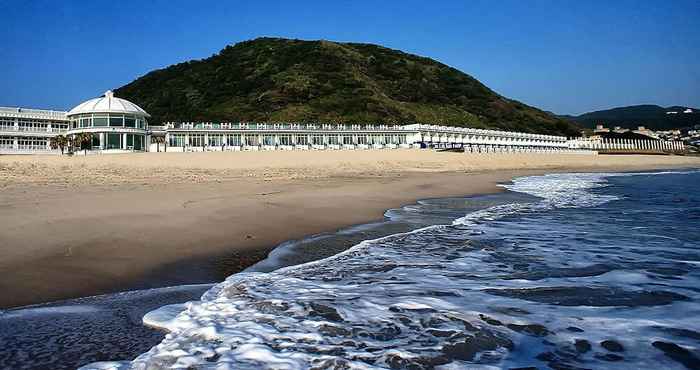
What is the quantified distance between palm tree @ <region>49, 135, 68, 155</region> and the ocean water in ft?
153

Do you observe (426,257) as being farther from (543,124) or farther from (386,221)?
(543,124)

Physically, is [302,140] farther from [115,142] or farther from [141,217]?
[141,217]

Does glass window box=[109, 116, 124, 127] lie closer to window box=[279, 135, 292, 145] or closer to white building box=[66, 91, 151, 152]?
white building box=[66, 91, 151, 152]

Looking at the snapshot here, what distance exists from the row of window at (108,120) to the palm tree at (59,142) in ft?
7.89

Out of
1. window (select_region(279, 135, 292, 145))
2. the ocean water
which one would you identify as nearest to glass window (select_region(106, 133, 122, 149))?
window (select_region(279, 135, 292, 145))

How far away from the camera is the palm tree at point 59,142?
47.4 m

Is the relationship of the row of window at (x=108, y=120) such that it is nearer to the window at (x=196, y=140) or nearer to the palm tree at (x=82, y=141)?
the palm tree at (x=82, y=141)

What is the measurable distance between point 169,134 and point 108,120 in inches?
250

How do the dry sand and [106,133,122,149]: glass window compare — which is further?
[106,133,122,149]: glass window

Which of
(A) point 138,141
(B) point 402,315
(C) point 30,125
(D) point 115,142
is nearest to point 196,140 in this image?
(A) point 138,141

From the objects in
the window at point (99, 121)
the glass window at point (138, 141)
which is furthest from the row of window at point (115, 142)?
the window at point (99, 121)

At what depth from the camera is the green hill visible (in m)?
112

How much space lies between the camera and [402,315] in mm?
5094

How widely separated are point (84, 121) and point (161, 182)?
37344mm
